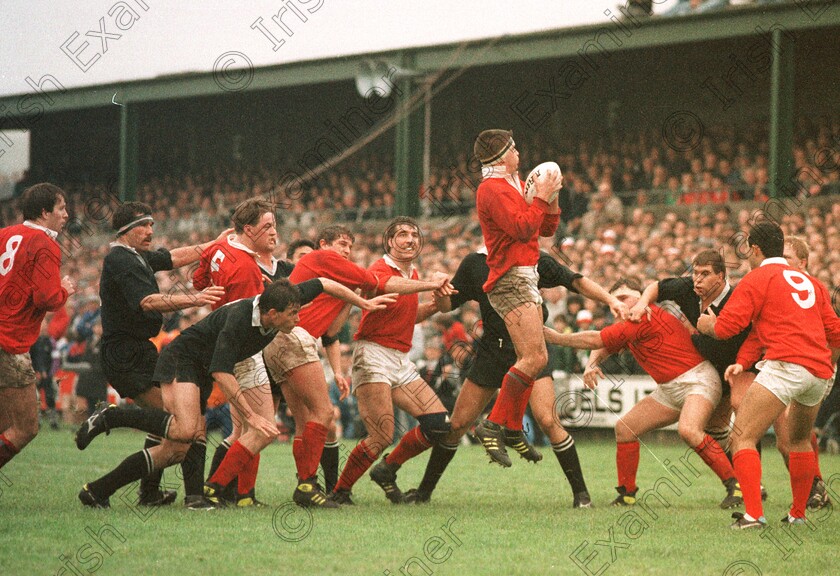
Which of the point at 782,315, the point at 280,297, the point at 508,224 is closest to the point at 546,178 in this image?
the point at 508,224

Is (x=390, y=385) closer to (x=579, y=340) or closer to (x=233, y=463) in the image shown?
(x=233, y=463)

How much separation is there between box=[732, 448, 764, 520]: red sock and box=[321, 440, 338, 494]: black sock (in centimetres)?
351

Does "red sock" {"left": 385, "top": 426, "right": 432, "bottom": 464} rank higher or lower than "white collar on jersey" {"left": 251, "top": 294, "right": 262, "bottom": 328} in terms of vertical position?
lower

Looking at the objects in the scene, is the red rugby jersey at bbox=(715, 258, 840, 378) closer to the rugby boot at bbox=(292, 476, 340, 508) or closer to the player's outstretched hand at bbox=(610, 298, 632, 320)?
the player's outstretched hand at bbox=(610, 298, 632, 320)

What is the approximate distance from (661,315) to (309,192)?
20.5m


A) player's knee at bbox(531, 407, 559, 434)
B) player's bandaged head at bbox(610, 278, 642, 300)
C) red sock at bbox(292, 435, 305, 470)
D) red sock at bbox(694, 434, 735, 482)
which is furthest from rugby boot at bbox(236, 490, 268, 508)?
red sock at bbox(694, 434, 735, 482)

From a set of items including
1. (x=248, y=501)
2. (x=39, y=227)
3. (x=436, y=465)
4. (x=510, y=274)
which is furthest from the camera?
(x=436, y=465)

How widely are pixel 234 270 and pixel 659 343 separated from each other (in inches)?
137

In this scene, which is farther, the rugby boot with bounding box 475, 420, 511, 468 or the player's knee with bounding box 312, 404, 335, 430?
the player's knee with bounding box 312, 404, 335, 430

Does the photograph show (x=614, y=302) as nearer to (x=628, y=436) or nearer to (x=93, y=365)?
(x=628, y=436)

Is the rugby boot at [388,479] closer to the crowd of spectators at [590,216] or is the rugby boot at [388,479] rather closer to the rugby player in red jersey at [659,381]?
the rugby player in red jersey at [659,381]

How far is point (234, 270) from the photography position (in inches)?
315

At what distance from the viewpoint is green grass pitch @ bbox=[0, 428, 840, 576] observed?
18.4ft

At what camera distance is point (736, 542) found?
651 cm
